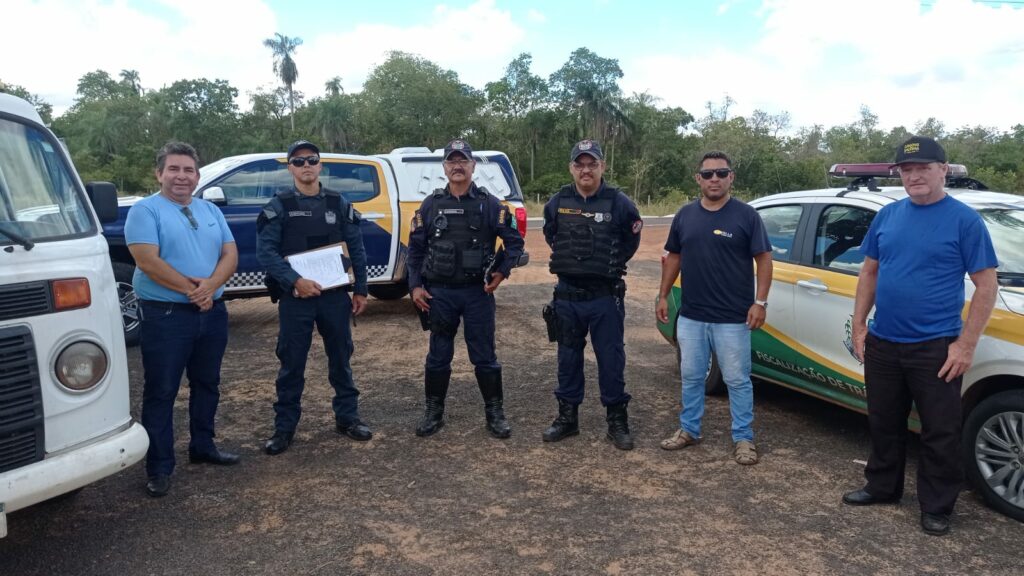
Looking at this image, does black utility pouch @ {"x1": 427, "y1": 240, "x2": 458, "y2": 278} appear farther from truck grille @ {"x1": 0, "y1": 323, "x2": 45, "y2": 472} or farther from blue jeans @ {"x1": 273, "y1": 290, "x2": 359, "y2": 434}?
truck grille @ {"x1": 0, "y1": 323, "x2": 45, "y2": 472}

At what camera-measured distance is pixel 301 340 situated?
4555 mm

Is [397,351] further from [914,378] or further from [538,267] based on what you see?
[538,267]

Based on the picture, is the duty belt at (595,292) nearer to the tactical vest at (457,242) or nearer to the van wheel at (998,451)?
the tactical vest at (457,242)

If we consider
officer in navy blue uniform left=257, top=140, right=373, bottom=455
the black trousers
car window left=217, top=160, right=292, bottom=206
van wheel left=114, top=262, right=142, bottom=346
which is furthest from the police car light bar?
van wheel left=114, top=262, right=142, bottom=346

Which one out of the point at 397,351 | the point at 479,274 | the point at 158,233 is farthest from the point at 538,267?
the point at 158,233

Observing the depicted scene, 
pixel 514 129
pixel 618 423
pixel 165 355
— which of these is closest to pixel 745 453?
pixel 618 423

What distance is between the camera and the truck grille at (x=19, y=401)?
272 cm

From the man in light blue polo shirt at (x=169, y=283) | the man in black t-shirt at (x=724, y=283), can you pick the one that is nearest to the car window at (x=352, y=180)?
the man in light blue polo shirt at (x=169, y=283)

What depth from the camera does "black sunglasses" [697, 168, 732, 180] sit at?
4227mm

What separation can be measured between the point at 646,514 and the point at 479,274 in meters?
1.82

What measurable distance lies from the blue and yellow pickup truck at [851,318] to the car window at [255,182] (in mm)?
4717

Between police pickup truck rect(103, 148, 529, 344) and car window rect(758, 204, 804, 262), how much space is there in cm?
290

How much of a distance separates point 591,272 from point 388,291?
536cm

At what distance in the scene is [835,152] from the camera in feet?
178
